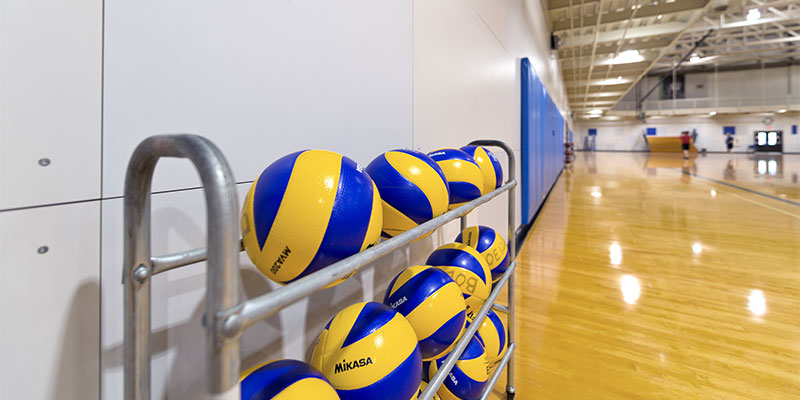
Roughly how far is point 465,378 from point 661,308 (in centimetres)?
159

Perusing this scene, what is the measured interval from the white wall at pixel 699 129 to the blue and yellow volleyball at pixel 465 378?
93.5 feet

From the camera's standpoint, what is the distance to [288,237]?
1.99 ft

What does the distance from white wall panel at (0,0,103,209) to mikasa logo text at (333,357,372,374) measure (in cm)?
55

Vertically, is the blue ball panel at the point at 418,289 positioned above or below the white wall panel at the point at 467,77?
below

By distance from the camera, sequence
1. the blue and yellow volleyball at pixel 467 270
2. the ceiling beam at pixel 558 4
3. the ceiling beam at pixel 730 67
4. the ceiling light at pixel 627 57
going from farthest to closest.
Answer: the ceiling beam at pixel 730 67
the ceiling light at pixel 627 57
the ceiling beam at pixel 558 4
the blue and yellow volleyball at pixel 467 270

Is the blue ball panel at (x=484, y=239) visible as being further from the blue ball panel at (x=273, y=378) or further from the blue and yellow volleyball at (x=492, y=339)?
the blue ball panel at (x=273, y=378)

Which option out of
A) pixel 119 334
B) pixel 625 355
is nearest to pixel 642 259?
pixel 625 355

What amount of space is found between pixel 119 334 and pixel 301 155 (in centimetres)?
44

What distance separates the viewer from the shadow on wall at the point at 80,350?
57 cm

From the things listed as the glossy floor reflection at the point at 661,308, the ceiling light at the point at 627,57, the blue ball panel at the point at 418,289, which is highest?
the ceiling light at the point at 627,57

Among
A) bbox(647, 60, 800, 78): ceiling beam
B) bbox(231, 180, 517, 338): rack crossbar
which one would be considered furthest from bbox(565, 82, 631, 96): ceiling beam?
bbox(231, 180, 517, 338): rack crossbar

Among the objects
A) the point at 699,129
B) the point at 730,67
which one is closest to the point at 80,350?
the point at 730,67

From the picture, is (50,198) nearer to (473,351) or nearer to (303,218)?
(303,218)

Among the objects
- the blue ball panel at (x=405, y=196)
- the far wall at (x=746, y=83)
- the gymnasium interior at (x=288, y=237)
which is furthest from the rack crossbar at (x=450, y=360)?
the far wall at (x=746, y=83)
